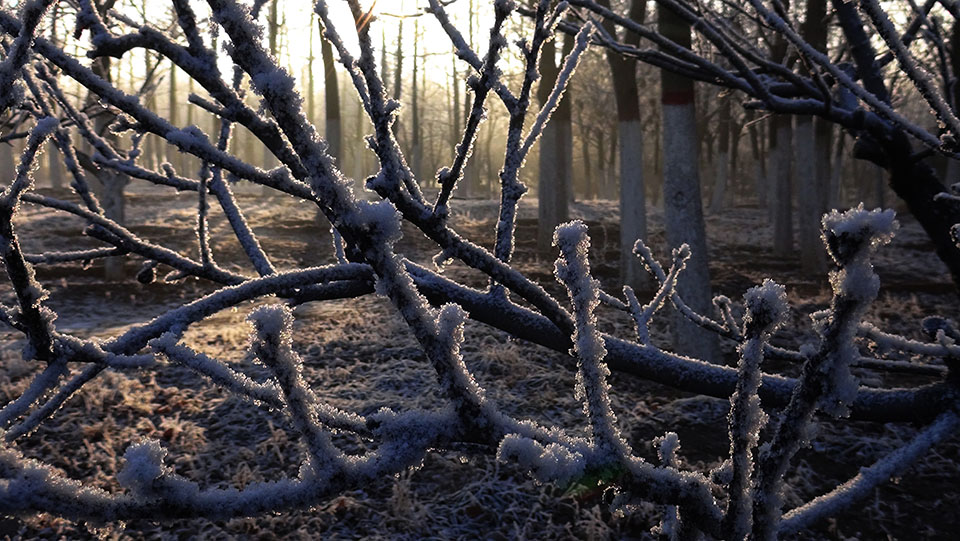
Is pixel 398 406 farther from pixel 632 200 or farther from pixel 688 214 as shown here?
pixel 632 200

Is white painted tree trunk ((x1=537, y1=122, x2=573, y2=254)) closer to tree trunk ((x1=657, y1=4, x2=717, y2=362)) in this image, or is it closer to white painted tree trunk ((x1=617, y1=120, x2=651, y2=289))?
white painted tree trunk ((x1=617, y1=120, x2=651, y2=289))

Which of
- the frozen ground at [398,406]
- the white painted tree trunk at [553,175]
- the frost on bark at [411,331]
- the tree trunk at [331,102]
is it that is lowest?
the frozen ground at [398,406]

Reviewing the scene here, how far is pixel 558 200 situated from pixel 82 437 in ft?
29.8

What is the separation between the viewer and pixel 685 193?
20.3 ft

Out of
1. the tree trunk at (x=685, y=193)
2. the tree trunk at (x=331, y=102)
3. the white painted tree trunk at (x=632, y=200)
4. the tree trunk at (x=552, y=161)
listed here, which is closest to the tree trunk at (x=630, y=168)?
the white painted tree trunk at (x=632, y=200)

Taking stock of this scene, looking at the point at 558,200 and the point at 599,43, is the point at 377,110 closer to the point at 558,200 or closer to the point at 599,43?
the point at 599,43

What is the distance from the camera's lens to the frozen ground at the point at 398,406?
→ 3.89 meters

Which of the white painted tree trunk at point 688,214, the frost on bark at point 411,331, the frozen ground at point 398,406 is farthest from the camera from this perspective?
the white painted tree trunk at point 688,214

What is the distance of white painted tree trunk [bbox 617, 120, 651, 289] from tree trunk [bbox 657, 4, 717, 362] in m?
2.54

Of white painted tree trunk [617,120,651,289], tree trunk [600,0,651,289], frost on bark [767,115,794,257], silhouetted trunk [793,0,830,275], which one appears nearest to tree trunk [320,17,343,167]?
tree trunk [600,0,651,289]

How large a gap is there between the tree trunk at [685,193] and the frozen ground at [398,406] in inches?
26.7

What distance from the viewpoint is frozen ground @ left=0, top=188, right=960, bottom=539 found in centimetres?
389

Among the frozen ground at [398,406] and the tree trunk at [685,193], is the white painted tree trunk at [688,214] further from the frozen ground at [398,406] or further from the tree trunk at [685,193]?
the frozen ground at [398,406]

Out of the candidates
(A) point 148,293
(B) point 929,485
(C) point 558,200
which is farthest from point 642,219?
(A) point 148,293
